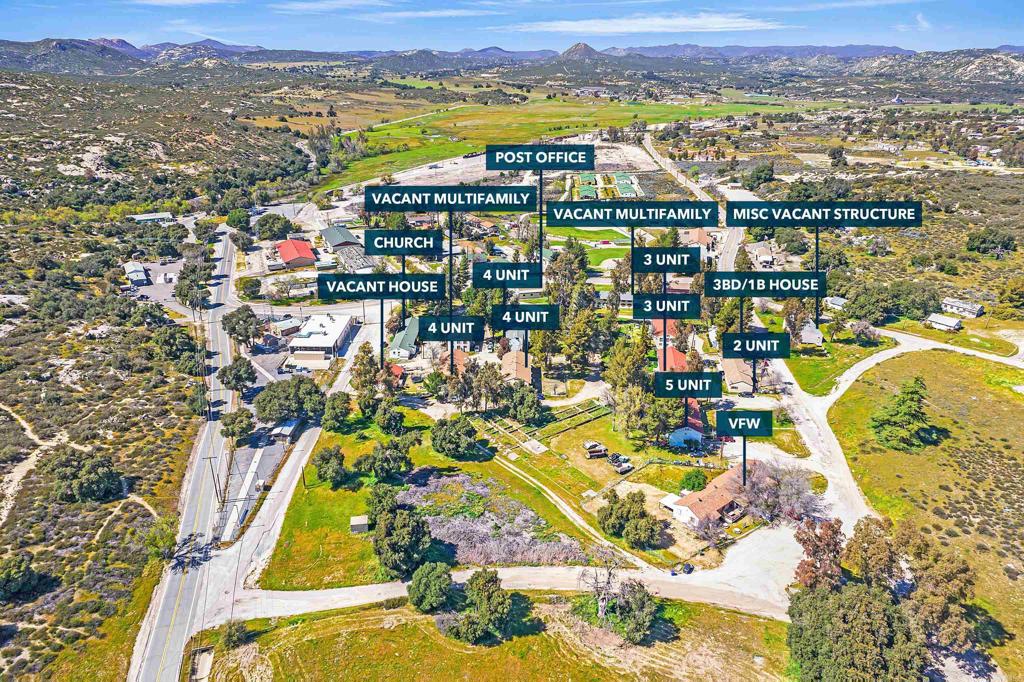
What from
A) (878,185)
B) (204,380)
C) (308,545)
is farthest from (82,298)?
(878,185)

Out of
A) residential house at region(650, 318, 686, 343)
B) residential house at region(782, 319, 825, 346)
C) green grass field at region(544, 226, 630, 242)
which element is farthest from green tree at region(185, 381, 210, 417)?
green grass field at region(544, 226, 630, 242)

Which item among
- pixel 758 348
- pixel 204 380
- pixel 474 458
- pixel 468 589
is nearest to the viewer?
pixel 468 589

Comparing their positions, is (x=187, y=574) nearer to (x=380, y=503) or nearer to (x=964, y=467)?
(x=380, y=503)

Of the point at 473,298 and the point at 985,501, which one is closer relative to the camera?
the point at 985,501

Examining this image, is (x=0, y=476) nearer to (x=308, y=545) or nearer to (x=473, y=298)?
(x=308, y=545)

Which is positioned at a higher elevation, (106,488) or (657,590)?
(106,488)

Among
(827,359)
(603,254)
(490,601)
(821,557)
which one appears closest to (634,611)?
(490,601)

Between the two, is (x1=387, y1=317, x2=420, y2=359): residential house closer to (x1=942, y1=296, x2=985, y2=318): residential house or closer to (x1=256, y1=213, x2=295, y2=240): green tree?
(x1=256, y1=213, x2=295, y2=240): green tree
